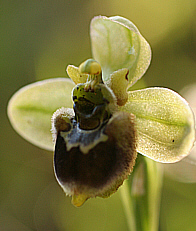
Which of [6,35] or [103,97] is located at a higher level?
[103,97]

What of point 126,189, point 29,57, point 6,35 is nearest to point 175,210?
point 126,189

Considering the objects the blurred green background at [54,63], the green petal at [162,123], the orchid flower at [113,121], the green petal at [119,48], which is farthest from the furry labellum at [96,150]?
the blurred green background at [54,63]

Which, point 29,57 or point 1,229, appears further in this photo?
point 29,57

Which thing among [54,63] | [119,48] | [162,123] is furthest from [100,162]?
[54,63]

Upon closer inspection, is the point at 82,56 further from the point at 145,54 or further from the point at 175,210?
the point at 145,54

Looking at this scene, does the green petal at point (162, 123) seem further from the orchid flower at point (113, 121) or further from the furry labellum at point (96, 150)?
the furry labellum at point (96, 150)

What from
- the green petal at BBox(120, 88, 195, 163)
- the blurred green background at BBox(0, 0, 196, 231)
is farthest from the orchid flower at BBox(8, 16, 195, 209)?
the blurred green background at BBox(0, 0, 196, 231)

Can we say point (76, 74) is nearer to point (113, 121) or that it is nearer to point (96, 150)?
point (113, 121)
